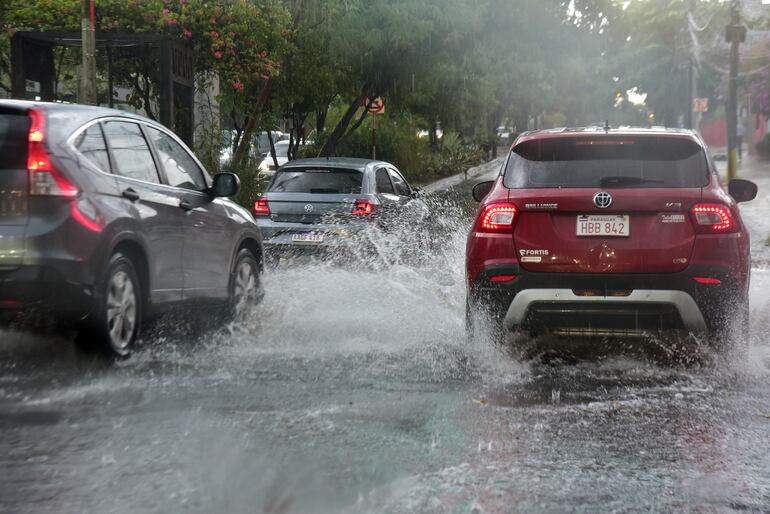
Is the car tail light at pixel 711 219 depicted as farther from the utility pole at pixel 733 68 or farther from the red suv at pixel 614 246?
the utility pole at pixel 733 68

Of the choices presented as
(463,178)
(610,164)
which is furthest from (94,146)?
(463,178)

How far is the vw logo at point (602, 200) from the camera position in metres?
7.32

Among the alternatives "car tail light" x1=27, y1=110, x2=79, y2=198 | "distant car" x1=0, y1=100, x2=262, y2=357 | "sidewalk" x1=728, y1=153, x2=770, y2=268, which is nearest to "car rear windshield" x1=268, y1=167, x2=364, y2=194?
"sidewalk" x1=728, y1=153, x2=770, y2=268

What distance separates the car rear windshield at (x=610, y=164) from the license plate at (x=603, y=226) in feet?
0.80

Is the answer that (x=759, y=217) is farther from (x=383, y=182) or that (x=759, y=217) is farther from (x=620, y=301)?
(x=620, y=301)

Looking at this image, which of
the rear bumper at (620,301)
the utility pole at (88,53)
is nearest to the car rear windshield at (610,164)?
the rear bumper at (620,301)

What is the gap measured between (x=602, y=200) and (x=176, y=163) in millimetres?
3203

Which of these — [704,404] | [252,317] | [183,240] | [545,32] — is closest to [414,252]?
[252,317]

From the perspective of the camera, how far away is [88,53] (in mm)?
14039

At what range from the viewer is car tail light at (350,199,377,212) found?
1374cm

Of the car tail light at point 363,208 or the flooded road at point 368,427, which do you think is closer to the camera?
the flooded road at point 368,427

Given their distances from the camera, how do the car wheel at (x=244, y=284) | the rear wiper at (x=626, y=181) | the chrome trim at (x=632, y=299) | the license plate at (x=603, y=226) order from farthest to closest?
1. the car wheel at (x=244, y=284)
2. the rear wiper at (x=626, y=181)
3. the license plate at (x=603, y=226)
4. the chrome trim at (x=632, y=299)

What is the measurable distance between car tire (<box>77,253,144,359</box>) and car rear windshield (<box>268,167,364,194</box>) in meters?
6.52

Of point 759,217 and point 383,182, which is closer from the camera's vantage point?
point 383,182
